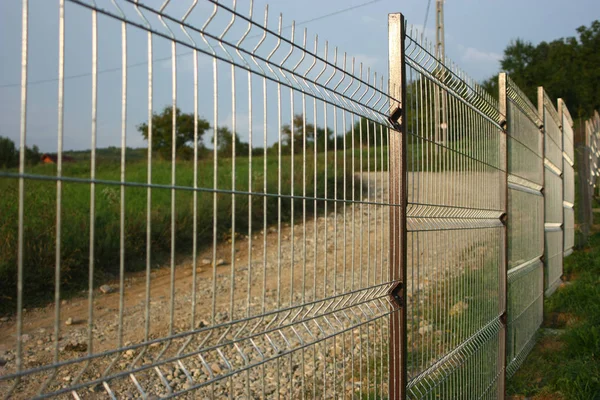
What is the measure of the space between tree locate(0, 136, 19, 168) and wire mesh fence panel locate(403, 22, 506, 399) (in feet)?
5.34

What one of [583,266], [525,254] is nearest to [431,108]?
[525,254]

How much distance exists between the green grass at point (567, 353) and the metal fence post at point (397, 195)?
7.74ft

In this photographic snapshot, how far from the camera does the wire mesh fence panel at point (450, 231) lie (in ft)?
9.43

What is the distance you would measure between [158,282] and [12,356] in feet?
8.42

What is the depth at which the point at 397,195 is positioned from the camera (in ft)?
8.43

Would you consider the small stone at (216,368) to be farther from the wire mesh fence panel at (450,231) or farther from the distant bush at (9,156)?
the distant bush at (9,156)

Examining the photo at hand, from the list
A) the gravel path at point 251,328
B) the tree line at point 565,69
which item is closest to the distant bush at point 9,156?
the gravel path at point 251,328

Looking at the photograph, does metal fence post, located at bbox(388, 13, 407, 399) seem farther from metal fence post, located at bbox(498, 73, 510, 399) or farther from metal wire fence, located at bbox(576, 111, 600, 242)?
metal wire fence, located at bbox(576, 111, 600, 242)

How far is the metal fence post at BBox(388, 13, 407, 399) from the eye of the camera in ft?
8.38

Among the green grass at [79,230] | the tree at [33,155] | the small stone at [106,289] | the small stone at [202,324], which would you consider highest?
the tree at [33,155]

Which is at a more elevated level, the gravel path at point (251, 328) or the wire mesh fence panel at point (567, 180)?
the wire mesh fence panel at point (567, 180)

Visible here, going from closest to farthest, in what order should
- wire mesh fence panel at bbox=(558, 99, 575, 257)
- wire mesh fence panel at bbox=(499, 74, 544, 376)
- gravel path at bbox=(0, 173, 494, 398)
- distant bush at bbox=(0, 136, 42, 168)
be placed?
1. distant bush at bbox=(0, 136, 42, 168)
2. gravel path at bbox=(0, 173, 494, 398)
3. wire mesh fence panel at bbox=(499, 74, 544, 376)
4. wire mesh fence panel at bbox=(558, 99, 575, 257)

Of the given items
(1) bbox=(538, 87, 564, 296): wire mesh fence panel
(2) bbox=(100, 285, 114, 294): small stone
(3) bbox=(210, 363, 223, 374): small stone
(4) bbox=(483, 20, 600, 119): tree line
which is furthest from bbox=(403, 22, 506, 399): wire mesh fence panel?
(4) bbox=(483, 20, 600, 119): tree line

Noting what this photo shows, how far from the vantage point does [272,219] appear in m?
11.1
